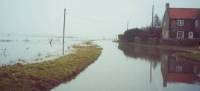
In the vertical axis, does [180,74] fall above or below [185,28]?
below

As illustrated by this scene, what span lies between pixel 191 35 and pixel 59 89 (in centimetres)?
5852

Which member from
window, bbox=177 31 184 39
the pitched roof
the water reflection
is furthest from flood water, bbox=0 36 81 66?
the pitched roof

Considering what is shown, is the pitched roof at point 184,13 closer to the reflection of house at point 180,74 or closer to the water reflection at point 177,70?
the water reflection at point 177,70

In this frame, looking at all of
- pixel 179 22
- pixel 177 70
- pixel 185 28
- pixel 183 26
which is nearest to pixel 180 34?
pixel 185 28

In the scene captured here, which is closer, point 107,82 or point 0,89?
point 0,89

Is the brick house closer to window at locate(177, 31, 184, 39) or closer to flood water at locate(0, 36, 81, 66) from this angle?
window at locate(177, 31, 184, 39)

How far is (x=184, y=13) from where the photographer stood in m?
73.6

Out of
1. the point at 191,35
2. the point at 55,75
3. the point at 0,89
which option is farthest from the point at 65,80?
the point at 191,35

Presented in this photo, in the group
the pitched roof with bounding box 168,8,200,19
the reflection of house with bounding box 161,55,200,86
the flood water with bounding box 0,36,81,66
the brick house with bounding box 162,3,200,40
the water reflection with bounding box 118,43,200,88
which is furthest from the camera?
the pitched roof with bounding box 168,8,200,19

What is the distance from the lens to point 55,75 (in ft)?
63.7

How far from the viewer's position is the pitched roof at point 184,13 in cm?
7194

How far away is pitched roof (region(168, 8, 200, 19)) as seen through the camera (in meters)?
71.9

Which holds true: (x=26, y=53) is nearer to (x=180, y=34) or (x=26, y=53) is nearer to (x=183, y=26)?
(x=180, y=34)

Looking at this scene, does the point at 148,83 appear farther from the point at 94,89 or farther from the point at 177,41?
the point at 177,41
